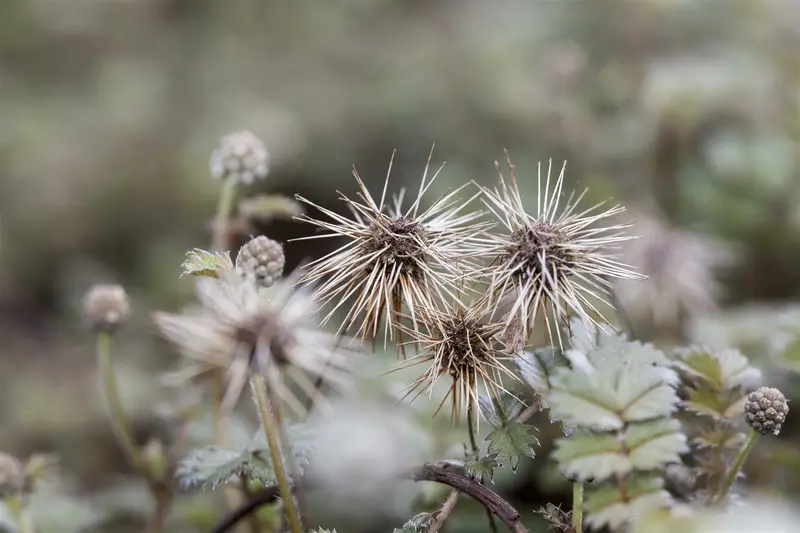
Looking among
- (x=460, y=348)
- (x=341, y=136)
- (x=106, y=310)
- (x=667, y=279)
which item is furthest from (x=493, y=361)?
(x=341, y=136)

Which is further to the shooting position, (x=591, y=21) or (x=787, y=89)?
(x=591, y=21)

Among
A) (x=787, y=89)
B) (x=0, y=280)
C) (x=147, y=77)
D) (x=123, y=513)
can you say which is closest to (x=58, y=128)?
(x=147, y=77)

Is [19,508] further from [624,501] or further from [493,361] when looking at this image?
[624,501]

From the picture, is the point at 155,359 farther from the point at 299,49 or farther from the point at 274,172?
the point at 299,49

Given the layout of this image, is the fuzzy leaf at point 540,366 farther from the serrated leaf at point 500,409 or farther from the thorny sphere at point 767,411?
the thorny sphere at point 767,411

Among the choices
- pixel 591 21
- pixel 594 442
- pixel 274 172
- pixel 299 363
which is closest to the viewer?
pixel 594 442

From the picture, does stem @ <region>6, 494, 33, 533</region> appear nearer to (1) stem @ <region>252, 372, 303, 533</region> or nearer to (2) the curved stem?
(2) the curved stem

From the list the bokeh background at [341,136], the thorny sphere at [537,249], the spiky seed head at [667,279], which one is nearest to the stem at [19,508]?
the bokeh background at [341,136]
